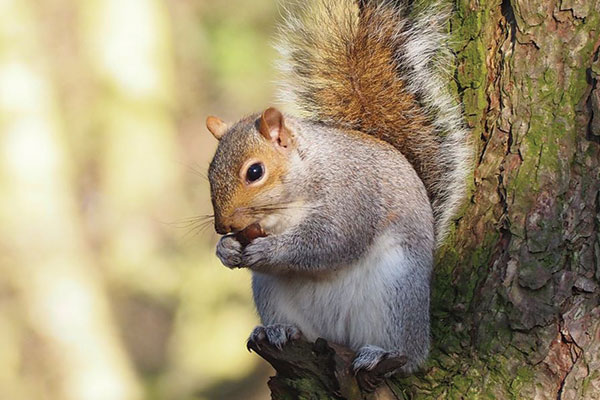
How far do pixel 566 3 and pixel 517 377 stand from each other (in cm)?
83

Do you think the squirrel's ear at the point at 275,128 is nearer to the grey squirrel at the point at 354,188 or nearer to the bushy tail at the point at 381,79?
the grey squirrel at the point at 354,188

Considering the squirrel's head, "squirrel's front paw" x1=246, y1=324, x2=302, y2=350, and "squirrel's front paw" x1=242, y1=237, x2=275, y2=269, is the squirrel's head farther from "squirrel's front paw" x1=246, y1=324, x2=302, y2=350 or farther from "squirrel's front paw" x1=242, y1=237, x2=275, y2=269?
"squirrel's front paw" x1=246, y1=324, x2=302, y2=350

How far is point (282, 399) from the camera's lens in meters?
1.98

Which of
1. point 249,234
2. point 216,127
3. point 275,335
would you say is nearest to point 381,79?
point 216,127

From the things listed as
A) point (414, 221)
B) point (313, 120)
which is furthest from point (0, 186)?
point (414, 221)

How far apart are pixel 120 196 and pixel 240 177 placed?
3.42 metres

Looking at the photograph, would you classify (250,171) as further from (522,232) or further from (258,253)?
(522,232)

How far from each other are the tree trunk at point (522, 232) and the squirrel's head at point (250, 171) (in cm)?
35

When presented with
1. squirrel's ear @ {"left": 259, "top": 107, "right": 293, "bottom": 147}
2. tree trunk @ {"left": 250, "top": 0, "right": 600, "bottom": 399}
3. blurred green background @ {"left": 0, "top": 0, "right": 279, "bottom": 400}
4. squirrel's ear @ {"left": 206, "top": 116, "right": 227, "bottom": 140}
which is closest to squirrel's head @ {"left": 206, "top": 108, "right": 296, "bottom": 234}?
squirrel's ear @ {"left": 259, "top": 107, "right": 293, "bottom": 147}

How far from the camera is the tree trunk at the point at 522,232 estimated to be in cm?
180

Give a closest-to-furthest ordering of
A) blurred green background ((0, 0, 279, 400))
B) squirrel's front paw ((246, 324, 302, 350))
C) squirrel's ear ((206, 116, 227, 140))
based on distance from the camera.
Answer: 1. squirrel's front paw ((246, 324, 302, 350))
2. squirrel's ear ((206, 116, 227, 140))
3. blurred green background ((0, 0, 279, 400))

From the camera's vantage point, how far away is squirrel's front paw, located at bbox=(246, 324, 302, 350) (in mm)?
2062

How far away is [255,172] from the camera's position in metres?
2.00

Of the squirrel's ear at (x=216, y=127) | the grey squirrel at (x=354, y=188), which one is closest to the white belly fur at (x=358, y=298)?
the grey squirrel at (x=354, y=188)
